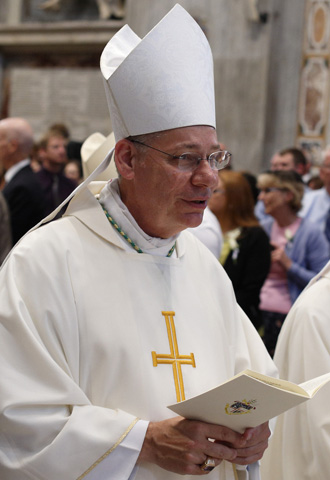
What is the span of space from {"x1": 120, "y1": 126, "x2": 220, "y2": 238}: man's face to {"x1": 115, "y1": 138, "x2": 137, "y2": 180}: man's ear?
0.02 m

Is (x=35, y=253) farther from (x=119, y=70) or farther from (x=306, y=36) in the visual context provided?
(x=306, y=36)

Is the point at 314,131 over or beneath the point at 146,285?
beneath

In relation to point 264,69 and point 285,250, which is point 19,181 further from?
point 264,69

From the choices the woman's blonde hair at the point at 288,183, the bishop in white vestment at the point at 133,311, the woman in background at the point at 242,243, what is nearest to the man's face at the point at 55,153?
the woman's blonde hair at the point at 288,183

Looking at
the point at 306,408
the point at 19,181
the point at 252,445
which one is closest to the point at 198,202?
the point at 252,445

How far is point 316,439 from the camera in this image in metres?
3.30

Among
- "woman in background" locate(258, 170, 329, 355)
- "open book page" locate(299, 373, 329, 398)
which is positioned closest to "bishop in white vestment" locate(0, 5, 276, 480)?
"open book page" locate(299, 373, 329, 398)

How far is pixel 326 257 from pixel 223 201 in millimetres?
885

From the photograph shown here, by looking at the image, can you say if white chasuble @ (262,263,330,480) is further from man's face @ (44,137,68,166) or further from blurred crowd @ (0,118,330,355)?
man's face @ (44,137,68,166)

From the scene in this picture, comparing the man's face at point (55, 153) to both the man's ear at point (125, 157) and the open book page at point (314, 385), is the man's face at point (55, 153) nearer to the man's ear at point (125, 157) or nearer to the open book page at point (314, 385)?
the man's ear at point (125, 157)

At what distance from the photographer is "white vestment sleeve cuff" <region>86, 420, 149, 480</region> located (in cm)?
242

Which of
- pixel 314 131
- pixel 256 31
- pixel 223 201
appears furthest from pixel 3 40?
pixel 223 201

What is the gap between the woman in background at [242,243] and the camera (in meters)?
5.39

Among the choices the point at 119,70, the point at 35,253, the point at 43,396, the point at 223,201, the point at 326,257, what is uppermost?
the point at 119,70
